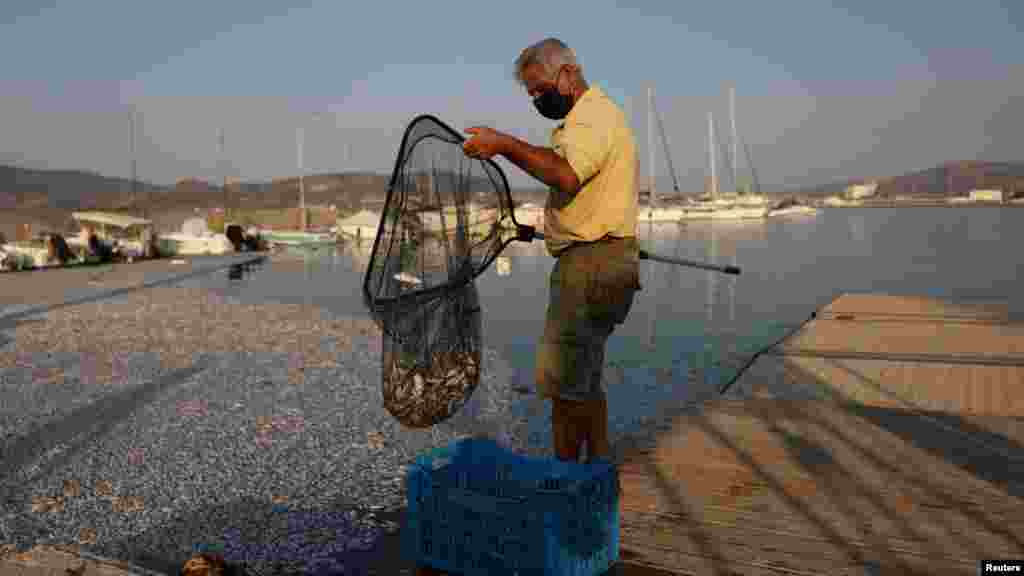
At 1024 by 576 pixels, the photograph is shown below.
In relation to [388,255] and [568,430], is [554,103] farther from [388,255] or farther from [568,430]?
[568,430]

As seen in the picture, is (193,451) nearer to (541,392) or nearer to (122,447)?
(122,447)

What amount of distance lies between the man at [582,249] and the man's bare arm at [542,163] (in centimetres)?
22

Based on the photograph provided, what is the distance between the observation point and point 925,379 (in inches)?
401

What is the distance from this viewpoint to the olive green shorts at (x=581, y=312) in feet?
14.2

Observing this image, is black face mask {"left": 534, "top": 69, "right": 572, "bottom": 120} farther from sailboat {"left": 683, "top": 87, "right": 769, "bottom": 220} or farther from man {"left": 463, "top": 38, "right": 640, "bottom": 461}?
sailboat {"left": 683, "top": 87, "right": 769, "bottom": 220}

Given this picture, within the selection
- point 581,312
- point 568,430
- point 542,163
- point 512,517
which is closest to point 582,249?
point 581,312

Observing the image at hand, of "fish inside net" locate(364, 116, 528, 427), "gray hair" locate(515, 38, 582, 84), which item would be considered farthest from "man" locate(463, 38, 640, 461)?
"fish inside net" locate(364, 116, 528, 427)

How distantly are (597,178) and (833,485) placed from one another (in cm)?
248

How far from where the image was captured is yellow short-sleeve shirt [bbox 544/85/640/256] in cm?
407

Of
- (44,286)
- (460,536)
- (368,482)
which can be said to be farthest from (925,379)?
(44,286)

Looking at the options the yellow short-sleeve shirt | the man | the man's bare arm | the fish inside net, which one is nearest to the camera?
the man's bare arm

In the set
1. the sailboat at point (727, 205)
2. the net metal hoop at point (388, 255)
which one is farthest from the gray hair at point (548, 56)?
the sailboat at point (727, 205)

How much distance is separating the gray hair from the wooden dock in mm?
2395

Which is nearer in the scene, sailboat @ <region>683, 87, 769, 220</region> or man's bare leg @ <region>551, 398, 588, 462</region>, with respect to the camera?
man's bare leg @ <region>551, 398, 588, 462</region>
